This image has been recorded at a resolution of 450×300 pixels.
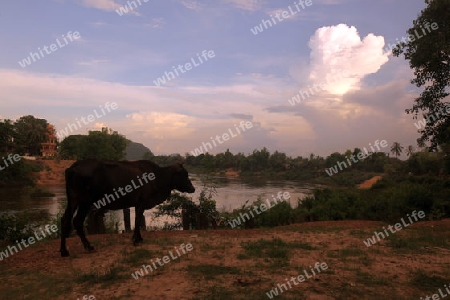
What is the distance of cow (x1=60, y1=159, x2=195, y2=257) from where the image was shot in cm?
698

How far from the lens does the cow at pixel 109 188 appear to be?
6.98 m

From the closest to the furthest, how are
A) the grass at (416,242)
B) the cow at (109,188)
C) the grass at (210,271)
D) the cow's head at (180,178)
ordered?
the grass at (210,271) < the cow at (109,188) < the grass at (416,242) < the cow's head at (180,178)

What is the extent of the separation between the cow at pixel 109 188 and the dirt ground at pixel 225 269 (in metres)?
0.74

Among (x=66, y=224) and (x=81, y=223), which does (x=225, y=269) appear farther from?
(x=66, y=224)

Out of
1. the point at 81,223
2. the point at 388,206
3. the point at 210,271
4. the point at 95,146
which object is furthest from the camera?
the point at 95,146

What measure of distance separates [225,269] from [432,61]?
15.3 metres

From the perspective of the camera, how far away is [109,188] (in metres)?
7.29

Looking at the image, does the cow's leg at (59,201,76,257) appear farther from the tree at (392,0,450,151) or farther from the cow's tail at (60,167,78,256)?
the tree at (392,0,450,151)

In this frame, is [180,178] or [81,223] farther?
[180,178]

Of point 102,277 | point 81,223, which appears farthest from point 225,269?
point 81,223

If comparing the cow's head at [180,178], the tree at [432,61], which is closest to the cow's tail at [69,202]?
the cow's head at [180,178]

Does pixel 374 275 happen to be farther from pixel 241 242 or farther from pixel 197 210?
pixel 197 210

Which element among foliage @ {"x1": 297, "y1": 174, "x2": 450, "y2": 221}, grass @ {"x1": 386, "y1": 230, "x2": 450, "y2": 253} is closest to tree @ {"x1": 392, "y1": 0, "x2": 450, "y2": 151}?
foliage @ {"x1": 297, "y1": 174, "x2": 450, "y2": 221}

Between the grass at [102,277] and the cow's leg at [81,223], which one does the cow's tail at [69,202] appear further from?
the grass at [102,277]
